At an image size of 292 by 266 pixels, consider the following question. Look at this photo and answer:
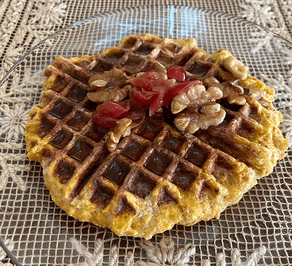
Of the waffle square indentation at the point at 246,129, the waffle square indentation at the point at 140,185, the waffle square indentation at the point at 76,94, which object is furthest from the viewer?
the waffle square indentation at the point at 76,94

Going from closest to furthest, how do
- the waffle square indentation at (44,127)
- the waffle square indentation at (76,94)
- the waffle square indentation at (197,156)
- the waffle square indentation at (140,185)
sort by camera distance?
the waffle square indentation at (140,185)
the waffle square indentation at (197,156)
the waffle square indentation at (44,127)
the waffle square indentation at (76,94)

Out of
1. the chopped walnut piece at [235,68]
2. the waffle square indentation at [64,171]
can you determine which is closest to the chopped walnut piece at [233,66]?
the chopped walnut piece at [235,68]

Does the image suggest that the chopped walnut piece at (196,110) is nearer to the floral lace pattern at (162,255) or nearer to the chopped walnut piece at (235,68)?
the chopped walnut piece at (235,68)

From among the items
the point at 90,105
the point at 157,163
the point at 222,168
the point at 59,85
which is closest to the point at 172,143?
the point at 157,163

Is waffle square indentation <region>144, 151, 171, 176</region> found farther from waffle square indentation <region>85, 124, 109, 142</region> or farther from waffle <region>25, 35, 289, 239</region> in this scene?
waffle square indentation <region>85, 124, 109, 142</region>

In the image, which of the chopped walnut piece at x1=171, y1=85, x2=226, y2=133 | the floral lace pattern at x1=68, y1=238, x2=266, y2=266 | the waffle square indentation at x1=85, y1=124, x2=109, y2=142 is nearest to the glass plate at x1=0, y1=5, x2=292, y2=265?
the floral lace pattern at x1=68, y1=238, x2=266, y2=266

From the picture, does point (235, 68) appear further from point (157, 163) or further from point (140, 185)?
point (140, 185)

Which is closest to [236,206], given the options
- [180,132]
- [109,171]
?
[180,132]
